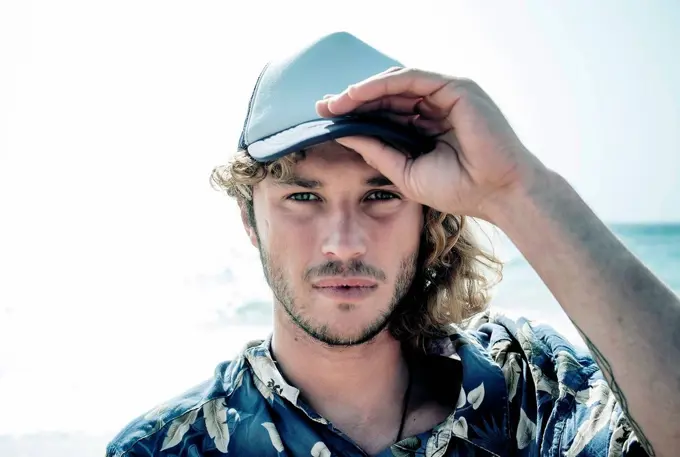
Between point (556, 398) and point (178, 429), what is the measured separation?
1266mm

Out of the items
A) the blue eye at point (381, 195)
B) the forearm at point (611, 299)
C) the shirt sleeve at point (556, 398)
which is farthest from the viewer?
the blue eye at point (381, 195)

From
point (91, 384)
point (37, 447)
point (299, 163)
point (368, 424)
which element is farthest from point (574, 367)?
point (91, 384)

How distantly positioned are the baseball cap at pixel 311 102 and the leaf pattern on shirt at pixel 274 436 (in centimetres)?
91

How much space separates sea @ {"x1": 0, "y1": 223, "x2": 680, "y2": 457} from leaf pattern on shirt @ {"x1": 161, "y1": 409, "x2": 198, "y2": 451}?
1551 mm

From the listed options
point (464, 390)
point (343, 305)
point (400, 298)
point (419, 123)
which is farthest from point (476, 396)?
point (419, 123)

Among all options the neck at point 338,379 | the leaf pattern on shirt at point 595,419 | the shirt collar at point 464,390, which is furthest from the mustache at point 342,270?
the leaf pattern on shirt at point 595,419

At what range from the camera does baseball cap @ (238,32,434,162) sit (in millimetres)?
2135

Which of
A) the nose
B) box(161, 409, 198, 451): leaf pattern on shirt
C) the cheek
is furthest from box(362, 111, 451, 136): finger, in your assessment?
box(161, 409, 198, 451): leaf pattern on shirt

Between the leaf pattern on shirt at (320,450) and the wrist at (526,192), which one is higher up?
the wrist at (526,192)

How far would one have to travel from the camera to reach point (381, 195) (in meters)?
2.44

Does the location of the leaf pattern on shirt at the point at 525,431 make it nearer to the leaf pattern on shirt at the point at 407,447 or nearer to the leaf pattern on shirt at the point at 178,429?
the leaf pattern on shirt at the point at 407,447

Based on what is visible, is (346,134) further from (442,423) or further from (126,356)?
(126,356)

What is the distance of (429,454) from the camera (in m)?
2.30

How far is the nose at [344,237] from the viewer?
2324mm
